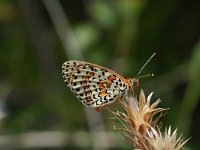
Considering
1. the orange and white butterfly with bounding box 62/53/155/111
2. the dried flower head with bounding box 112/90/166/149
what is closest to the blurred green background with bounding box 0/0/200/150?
the orange and white butterfly with bounding box 62/53/155/111

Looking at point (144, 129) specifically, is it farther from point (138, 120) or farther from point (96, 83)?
point (96, 83)

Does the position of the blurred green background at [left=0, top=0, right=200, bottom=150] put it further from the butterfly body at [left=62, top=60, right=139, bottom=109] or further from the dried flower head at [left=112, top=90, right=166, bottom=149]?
the dried flower head at [left=112, top=90, right=166, bottom=149]

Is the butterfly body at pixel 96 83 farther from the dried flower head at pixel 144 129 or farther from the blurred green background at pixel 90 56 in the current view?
the blurred green background at pixel 90 56

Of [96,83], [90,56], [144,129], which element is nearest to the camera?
[144,129]

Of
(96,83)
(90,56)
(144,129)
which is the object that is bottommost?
(144,129)

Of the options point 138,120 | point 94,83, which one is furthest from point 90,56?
point 138,120

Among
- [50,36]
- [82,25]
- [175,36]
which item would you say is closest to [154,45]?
[175,36]
